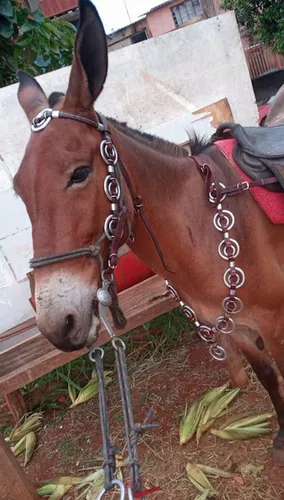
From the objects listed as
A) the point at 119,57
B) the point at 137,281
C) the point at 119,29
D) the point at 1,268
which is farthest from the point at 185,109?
the point at 119,29

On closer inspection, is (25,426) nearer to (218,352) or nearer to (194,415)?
(194,415)

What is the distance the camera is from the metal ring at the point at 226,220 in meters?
1.95

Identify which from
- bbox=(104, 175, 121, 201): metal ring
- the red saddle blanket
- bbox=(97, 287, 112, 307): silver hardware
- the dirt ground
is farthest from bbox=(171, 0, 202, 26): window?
bbox=(97, 287, 112, 307): silver hardware

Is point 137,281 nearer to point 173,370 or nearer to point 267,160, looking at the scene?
point 173,370

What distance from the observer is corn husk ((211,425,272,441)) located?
2908 millimetres

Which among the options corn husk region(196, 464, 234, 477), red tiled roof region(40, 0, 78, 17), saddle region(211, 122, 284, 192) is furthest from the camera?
red tiled roof region(40, 0, 78, 17)

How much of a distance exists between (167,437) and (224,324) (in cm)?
157

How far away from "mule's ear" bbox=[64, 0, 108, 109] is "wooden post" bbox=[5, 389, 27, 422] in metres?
3.11

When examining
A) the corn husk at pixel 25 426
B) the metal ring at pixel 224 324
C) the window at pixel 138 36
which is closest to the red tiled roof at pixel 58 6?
the window at pixel 138 36

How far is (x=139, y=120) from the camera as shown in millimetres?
4344

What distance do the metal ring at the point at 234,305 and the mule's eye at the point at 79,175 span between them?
906 mm

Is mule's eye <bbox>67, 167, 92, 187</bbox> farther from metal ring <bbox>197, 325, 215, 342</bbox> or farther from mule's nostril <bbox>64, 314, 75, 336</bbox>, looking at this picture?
metal ring <bbox>197, 325, 215, 342</bbox>

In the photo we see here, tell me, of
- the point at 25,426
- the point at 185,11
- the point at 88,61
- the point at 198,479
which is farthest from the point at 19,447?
the point at 185,11

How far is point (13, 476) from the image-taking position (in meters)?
2.80
